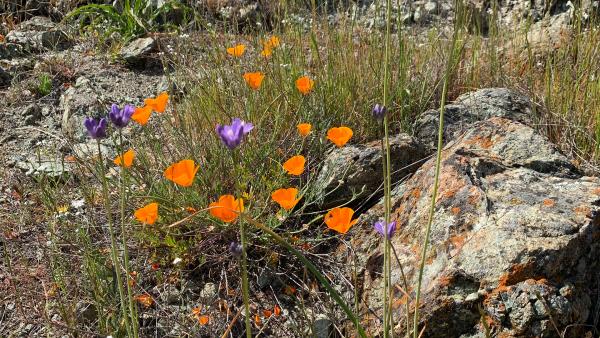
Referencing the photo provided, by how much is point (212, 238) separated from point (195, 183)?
27 cm

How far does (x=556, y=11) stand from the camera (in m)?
5.43

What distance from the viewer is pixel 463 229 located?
6.50ft

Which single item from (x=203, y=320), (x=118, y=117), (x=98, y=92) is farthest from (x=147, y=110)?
(x=98, y=92)

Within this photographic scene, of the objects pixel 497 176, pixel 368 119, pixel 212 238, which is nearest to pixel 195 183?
pixel 212 238

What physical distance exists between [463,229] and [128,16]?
368 cm

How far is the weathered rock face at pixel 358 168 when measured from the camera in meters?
2.61

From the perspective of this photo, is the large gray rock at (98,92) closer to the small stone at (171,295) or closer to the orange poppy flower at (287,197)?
the small stone at (171,295)

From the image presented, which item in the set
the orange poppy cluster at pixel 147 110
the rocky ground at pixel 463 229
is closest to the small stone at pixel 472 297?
the rocky ground at pixel 463 229

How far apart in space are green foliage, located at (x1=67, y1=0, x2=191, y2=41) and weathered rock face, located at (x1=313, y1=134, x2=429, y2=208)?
254cm

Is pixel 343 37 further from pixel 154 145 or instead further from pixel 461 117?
pixel 154 145

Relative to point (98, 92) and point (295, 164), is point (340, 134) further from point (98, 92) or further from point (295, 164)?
point (98, 92)

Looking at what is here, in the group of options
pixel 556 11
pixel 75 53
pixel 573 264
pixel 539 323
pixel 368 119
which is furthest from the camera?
pixel 556 11

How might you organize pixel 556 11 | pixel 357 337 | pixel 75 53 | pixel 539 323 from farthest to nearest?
1. pixel 556 11
2. pixel 75 53
3. pixel 357 337
4. pixel 539 323

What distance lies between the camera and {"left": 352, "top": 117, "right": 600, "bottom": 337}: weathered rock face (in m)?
1.76
